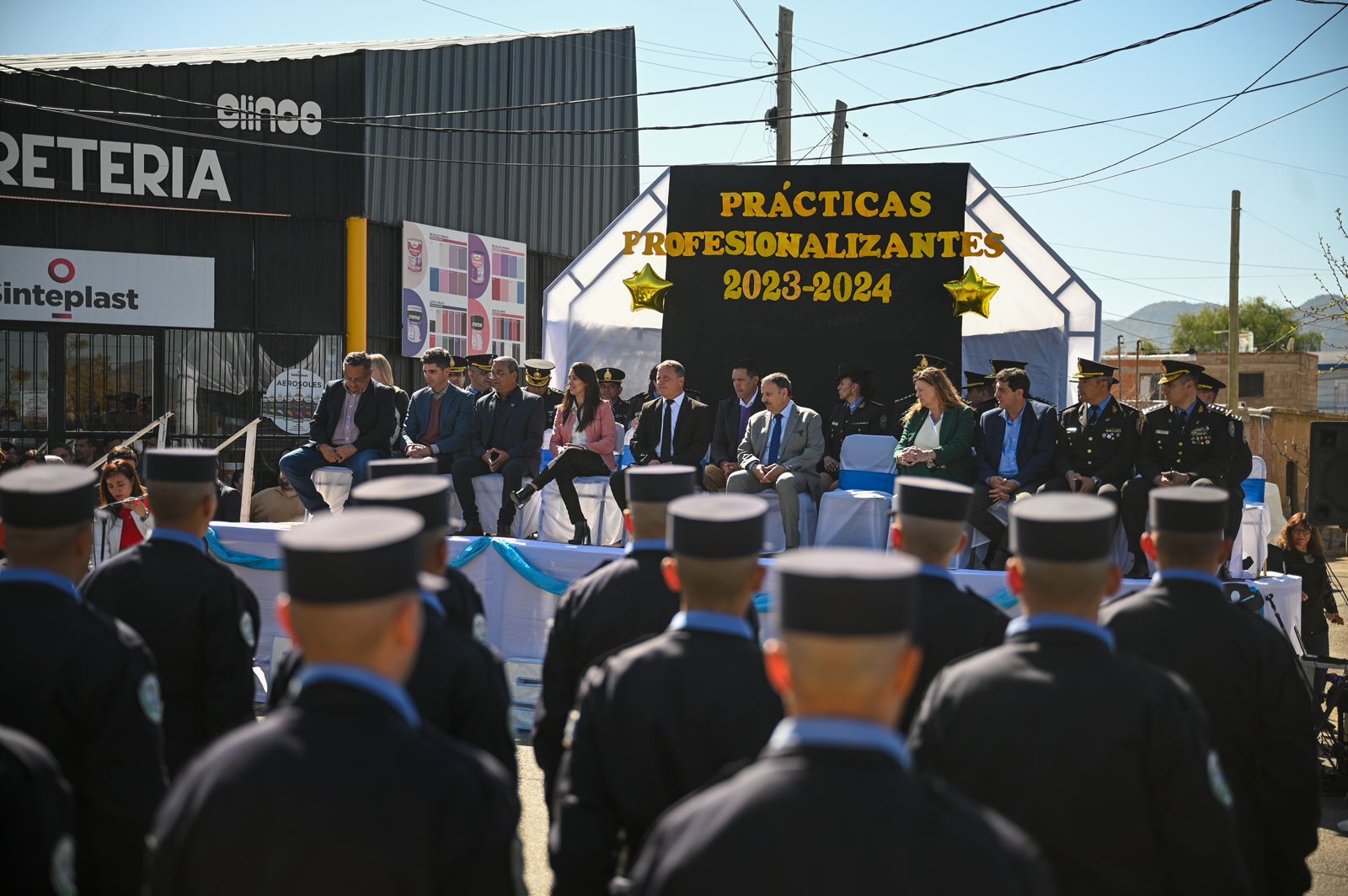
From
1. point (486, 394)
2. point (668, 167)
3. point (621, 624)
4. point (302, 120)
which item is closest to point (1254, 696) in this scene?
point (621, 624)

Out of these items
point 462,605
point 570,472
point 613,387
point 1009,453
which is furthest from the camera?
point 613,387

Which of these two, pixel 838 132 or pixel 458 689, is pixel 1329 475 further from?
pixel 838 132

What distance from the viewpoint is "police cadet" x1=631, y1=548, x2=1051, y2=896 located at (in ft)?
5.58

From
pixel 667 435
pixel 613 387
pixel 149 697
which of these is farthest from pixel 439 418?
pixel 149 697

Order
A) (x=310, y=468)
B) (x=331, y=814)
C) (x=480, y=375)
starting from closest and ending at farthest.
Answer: (x=331, y=814) → (x=310, y=468) → (x=480, y=375)

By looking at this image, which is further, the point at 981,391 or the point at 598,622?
the point at 981,391

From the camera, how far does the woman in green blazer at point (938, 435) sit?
946cm

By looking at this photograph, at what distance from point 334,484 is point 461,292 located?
38.2 feet

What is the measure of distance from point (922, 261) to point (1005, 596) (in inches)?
200

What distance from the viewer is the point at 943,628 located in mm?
3783

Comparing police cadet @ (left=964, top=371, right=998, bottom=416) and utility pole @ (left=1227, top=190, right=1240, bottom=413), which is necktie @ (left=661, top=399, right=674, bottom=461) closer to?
police cadet @ (left=964, top=371, right=998, bottom=416)

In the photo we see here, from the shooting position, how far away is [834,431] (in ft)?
35.8

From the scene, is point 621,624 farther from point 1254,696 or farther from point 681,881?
point 681,881

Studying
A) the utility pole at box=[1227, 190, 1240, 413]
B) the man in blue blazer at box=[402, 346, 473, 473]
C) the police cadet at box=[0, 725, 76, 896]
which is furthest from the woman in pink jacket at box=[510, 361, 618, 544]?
the utility pole at box=[1227, 190, 1240, 413]
